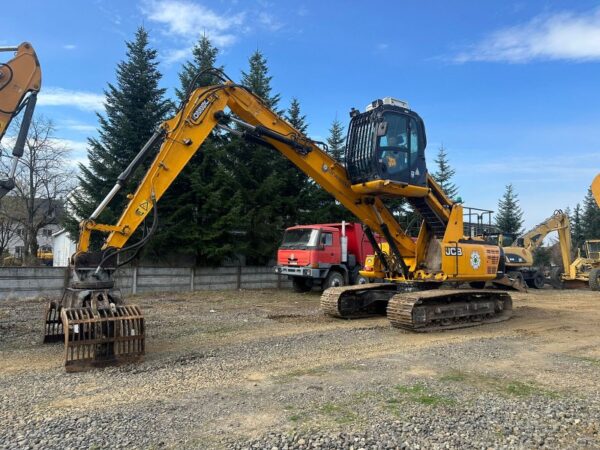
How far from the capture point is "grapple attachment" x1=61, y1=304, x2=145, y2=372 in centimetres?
621

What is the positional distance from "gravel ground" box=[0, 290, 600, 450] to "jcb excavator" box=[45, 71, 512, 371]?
20.5 inches

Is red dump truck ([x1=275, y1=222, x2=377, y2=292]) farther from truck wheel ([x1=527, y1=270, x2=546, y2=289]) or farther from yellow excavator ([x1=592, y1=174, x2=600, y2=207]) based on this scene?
truck wheel ([x1=527, y1=270, x2=546, y2=289])

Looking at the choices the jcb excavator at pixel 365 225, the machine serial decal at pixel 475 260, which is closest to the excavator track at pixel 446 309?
the jcb excavator at pixel 365 225

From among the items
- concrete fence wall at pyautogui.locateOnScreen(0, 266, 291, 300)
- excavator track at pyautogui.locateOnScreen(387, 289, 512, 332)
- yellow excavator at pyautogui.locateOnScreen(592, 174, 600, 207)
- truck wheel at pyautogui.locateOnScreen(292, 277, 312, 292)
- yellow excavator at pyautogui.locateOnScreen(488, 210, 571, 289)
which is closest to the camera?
excavator track at pyautogui.locateOnScreen(387, 289, 512, 332)

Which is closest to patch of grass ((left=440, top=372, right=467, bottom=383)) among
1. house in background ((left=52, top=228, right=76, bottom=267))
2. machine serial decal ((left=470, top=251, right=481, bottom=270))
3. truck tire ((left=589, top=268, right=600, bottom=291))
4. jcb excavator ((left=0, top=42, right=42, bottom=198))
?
machine serial decal ((left=470, top=251, right=481, bottom=270))

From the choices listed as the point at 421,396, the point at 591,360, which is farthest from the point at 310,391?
the point at 591,360

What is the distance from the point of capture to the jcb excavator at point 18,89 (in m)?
7.05

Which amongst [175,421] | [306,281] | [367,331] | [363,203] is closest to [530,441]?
[175,421]

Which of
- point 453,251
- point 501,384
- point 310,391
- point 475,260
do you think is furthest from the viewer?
point 475,260

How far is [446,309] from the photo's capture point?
10109mm

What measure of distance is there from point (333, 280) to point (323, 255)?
100 cm

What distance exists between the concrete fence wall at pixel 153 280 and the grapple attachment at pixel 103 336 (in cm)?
857

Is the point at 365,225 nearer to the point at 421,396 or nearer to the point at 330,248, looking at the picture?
the point at 330,248

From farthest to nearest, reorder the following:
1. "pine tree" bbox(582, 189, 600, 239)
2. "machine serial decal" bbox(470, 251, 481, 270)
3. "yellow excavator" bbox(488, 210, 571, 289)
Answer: "pine tree" bbox(582, 189, 600, 239)
"yellow excavator" bbox(488, 210, 571, 289)
"machine serial decal" bbox(470, 251, 481, 270)
